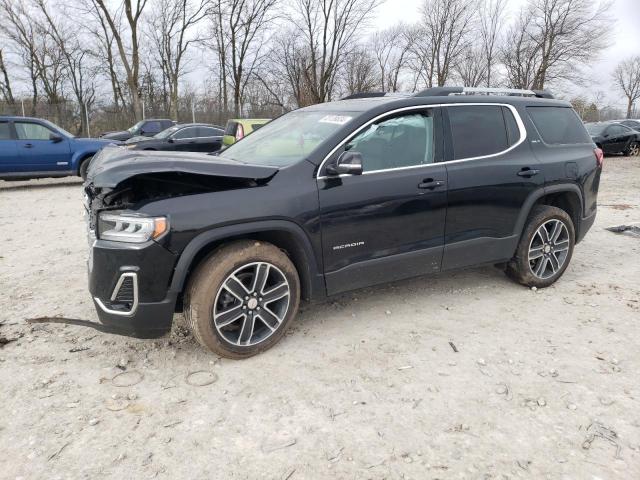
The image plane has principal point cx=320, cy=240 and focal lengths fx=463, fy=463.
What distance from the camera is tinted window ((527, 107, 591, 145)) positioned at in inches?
173

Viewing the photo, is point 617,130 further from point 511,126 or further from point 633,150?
point 511,126

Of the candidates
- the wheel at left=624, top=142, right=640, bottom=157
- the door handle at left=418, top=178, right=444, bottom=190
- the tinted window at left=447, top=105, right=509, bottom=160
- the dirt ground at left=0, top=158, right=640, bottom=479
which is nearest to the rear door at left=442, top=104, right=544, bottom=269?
the tinted window at left=447, top=105, right=509, bottom=160

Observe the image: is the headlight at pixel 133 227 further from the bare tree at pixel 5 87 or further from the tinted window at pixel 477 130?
the bare tree at pixel 5 87

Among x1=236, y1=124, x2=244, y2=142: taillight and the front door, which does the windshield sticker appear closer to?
the front door

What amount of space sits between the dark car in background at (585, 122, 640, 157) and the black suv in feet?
55.5

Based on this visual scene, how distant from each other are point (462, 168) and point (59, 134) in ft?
34.8

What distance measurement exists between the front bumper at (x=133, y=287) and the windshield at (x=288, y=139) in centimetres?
112

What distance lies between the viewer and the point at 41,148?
10.9 m

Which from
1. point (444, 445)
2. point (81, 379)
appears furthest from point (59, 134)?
point (444, 445)

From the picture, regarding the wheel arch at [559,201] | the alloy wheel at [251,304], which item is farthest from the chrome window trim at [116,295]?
the wheel arch at [559,201]

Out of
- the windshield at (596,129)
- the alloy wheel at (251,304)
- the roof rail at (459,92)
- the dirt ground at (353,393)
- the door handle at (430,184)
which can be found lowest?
the dirt ground at (353,393)

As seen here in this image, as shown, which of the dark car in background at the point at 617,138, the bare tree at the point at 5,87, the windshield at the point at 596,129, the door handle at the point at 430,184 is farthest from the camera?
the bare tree at the point at 5,87

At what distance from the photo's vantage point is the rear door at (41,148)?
10758 millimetres

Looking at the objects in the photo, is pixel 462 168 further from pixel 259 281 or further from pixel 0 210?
pixel 0 210
